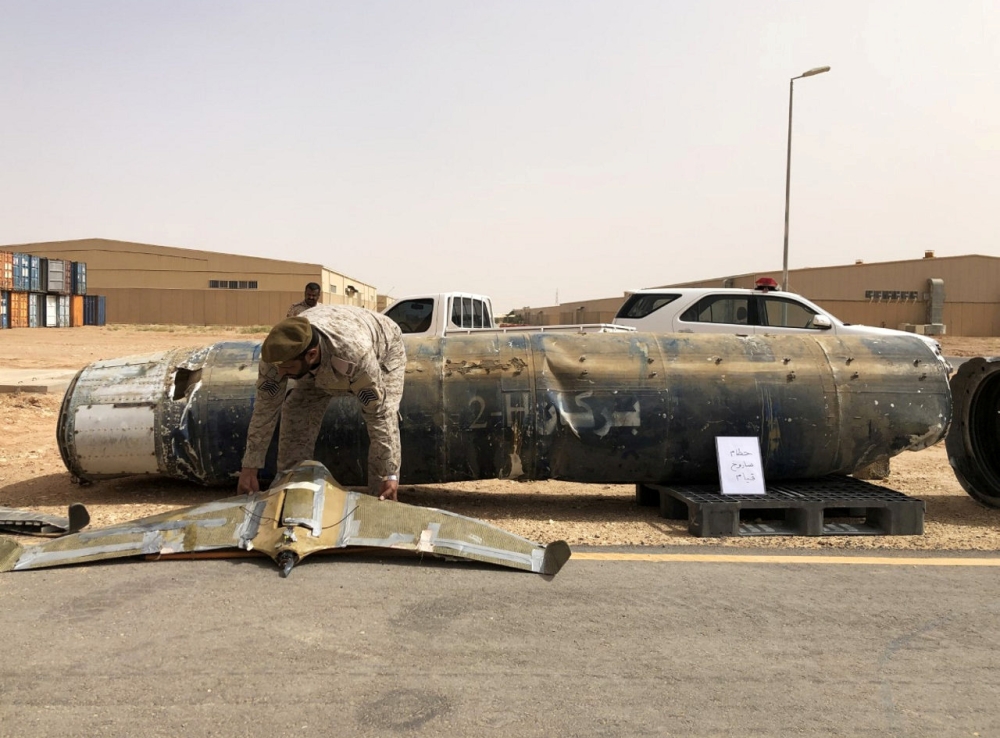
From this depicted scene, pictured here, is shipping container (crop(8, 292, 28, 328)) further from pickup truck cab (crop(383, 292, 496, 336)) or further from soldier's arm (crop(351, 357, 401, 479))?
soldier's arm (crop(351, 357, 401, 479))

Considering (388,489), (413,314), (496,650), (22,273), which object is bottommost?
(496,650)

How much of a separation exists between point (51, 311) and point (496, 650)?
3863 centimetres

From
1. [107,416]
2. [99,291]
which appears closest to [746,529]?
[107,416]

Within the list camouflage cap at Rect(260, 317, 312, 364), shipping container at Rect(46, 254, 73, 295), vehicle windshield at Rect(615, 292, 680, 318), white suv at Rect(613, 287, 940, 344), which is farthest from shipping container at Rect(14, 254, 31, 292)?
camouflage cap at Rect(260, 317, 312, 364)

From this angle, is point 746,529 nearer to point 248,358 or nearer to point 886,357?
point 886,357

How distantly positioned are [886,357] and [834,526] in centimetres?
149

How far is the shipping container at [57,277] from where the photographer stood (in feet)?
115

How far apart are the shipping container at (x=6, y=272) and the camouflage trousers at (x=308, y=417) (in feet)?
107

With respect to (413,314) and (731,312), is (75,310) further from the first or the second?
(731,312)

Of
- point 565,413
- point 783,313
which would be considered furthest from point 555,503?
point 783,313

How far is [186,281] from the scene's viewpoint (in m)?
49.4

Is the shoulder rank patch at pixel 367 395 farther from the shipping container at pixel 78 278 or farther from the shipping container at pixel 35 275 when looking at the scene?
the shipping container at pixel 78 278

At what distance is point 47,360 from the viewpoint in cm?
1809

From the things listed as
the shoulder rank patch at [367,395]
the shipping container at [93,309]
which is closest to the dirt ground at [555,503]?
the shoulder rank patch at [367,395]
